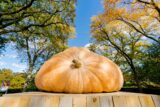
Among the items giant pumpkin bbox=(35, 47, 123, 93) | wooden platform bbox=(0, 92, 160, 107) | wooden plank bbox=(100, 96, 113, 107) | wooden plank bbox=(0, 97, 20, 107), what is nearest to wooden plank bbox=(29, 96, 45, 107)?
wooden platform bbox=(0, 92, 160, 107)

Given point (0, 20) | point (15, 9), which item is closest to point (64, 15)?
point (15, 9)

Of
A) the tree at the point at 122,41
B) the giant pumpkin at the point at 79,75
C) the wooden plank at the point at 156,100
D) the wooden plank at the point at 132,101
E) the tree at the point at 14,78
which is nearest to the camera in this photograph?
the wooden plank at the point at 132,101

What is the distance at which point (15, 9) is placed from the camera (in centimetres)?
1521

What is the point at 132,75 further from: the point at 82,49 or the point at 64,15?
the point at 82,49

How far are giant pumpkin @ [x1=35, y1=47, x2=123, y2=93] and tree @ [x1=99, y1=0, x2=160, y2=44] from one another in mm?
13254

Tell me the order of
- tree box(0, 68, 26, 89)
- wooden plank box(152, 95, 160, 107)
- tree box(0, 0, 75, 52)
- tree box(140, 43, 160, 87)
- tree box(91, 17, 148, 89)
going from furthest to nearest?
tree box(0, 68, 26, 89) → tree box(91, 17, 148, 89) → tree box(140, 43, 160, 87) → tree box(0, 0, 75, 52) → wooden plank box(152, 95, 160, 107)

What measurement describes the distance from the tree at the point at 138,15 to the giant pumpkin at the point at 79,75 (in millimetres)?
13254

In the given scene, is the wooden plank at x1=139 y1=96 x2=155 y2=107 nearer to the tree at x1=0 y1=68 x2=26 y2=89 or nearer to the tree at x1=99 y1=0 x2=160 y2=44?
the tree at x1=99 y1=0 x2=160 y2=44

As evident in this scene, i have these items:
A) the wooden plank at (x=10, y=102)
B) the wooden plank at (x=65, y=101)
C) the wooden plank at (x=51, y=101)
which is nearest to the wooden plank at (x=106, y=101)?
the wooden plank at (x=65, y=101)

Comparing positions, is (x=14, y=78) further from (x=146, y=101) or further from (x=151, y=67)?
(x=146, y=101)

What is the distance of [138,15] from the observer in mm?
18281

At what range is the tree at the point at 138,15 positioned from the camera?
16.5 m

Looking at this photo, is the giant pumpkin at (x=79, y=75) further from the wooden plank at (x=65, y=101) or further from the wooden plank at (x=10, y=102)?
the wooden plank at (x=10, y=102)

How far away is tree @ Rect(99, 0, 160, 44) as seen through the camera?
16547 millimetres
